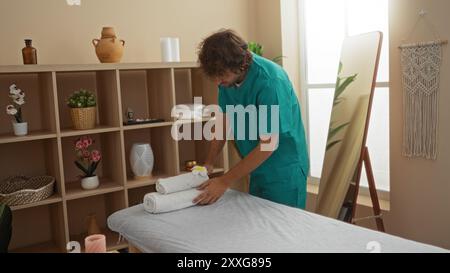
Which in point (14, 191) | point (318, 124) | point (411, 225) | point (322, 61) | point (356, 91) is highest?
point (322, 61)

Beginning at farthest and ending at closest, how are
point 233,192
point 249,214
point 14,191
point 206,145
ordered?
1. point 206,145
2. point 14,191
3. point 233,192
4. point 249,214

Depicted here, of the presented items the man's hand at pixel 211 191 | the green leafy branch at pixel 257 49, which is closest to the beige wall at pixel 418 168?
the green leafy branch at pixel 257 49

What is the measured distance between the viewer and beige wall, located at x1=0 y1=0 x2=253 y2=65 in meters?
2.62

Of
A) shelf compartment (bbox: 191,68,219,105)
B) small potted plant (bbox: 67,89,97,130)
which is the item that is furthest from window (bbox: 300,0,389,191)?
small potted plant (bbox: 67,89,97,130)

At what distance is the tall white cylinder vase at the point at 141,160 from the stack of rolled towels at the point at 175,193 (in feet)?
2.89

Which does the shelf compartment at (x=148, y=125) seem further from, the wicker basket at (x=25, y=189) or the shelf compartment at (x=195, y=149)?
the wicker basket at (x=25, y=189)

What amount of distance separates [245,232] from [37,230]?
1.77 metres

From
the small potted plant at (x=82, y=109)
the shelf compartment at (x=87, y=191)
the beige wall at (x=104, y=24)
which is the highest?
the beige wall at (x=104, y=24)

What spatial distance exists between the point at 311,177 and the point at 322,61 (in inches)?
35.2

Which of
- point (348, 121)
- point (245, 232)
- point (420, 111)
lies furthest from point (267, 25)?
point (245, 232)

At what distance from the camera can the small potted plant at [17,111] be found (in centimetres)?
245

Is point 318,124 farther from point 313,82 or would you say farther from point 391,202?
point 391,202

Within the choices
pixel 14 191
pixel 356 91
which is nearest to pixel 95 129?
pixel 14 191

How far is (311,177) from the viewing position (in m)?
3.53
